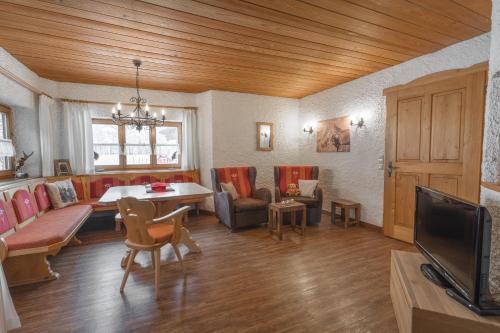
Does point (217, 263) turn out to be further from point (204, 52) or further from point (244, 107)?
point (244, 107)

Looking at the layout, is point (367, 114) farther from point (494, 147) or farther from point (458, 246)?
point (458, 246)

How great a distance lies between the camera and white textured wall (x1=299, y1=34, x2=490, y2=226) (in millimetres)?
2823

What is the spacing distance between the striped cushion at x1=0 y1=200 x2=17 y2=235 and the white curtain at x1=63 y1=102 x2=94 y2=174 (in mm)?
1735

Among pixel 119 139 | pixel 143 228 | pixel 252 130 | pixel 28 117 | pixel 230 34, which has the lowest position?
pixel 143 228

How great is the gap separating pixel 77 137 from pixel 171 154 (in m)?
1.63

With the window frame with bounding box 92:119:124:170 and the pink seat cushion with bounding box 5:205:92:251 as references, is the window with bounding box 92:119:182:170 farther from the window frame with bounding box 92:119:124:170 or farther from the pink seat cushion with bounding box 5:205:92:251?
the pink seat cushion with bounding box 5:205:92:251

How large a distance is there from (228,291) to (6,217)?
92.0 inches

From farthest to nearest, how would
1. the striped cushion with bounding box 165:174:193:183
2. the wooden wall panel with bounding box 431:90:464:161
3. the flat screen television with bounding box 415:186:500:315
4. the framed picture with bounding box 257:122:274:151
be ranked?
the framed picture with bounding box 257:122:274:151 → the striped cushion with bounding box 165:174:193:183 → the wooden wall panel with bounding box 431:90:464:161 → the flat screen television with bounding box 415:186:500:315

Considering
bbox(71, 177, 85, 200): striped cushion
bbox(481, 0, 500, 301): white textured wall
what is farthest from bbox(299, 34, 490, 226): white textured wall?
bbox(71, 177, 85, 200): striped cushion

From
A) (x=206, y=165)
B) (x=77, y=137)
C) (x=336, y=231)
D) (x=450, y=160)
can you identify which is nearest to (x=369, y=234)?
(x=336, y=231)

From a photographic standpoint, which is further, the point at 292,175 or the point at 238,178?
the point at 292,175

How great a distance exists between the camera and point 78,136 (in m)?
4.22

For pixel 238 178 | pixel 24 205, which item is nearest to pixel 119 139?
pixel 24 205

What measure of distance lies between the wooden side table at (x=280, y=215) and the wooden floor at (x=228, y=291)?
0.30 metres
